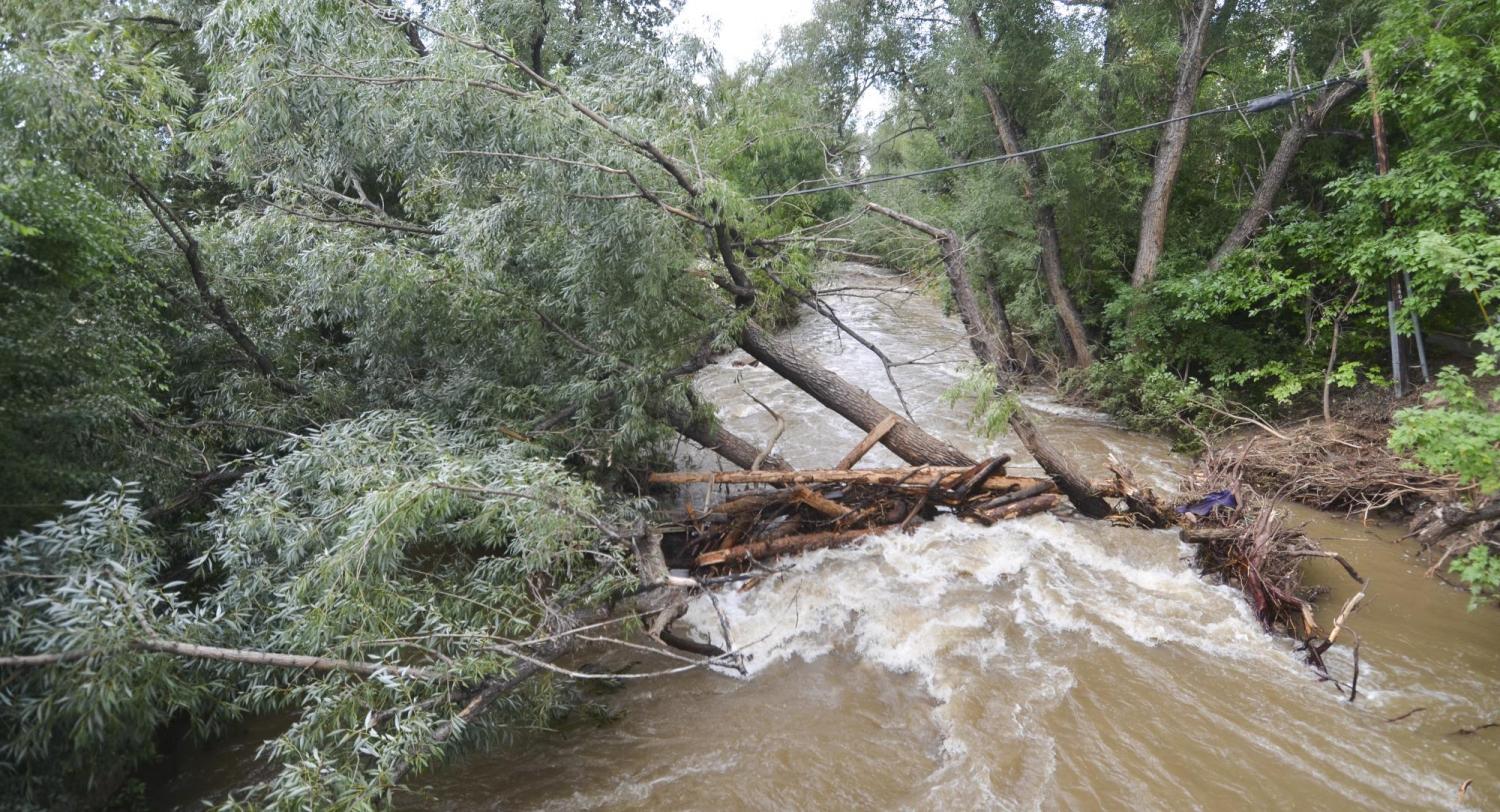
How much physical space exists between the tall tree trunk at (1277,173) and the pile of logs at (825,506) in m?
4.85

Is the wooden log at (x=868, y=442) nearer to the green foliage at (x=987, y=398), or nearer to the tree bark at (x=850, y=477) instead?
the tree bark at (x=850, y=477)

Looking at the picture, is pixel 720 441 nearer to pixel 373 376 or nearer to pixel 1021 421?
pixel 1021 421

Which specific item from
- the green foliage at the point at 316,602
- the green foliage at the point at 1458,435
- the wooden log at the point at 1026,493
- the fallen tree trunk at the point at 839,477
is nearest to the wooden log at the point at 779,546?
the fallen tree trunk at the point at 839,477

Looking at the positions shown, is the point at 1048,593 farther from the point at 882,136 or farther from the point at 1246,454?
the point at 882,136

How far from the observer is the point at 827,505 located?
6.12 meters

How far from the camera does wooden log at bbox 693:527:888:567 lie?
18.5ft

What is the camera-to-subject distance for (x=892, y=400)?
1060 centimetres

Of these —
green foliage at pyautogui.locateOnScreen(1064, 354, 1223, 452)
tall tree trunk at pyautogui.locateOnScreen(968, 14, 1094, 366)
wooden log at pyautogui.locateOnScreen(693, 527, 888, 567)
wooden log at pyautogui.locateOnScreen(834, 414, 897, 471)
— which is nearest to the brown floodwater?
wooden log at pyautogui.locateOnScreen(693, 527, 888, 567)

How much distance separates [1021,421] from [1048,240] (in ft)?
18.5

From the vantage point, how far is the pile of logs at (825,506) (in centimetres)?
591

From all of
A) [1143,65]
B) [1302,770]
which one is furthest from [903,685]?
[1143,65]

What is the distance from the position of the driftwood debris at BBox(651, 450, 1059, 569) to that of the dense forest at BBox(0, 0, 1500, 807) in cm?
43

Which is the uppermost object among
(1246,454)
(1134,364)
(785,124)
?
(785,124)

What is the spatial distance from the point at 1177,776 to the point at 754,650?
2.59m
